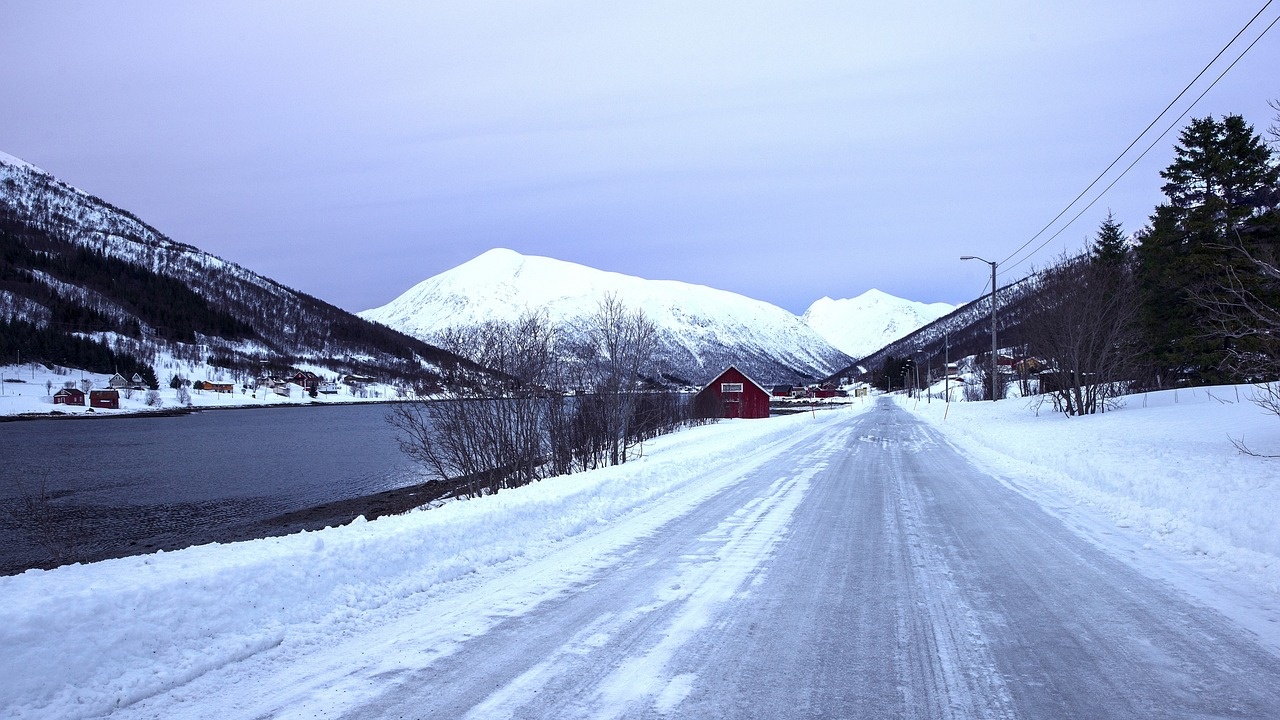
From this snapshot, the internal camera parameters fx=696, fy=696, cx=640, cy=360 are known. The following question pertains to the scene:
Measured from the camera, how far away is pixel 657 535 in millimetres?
8453

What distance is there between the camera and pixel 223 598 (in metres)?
5.02

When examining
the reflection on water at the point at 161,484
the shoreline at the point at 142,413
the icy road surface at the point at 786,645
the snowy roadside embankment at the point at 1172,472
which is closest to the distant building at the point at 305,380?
the shoreline at the point at 142,413

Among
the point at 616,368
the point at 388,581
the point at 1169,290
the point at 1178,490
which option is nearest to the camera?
the point at 388,581

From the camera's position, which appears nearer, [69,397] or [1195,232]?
[1195,232]

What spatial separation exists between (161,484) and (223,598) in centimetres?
3193

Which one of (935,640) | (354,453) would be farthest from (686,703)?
(354,453)

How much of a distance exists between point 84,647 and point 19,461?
1877 inches

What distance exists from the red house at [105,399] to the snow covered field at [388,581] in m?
119

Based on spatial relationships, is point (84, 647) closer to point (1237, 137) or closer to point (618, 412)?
point (618, 412)

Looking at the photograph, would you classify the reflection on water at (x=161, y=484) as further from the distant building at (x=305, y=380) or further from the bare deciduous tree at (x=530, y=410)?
the distant building at (x=305, y=380)

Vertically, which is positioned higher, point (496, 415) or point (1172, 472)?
point (496, 415)

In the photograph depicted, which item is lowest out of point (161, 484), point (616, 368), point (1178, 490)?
point (161, 484)

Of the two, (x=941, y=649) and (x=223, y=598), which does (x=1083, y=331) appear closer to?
(x=941, y=649)

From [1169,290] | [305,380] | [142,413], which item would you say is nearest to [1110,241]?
[1169,290]
